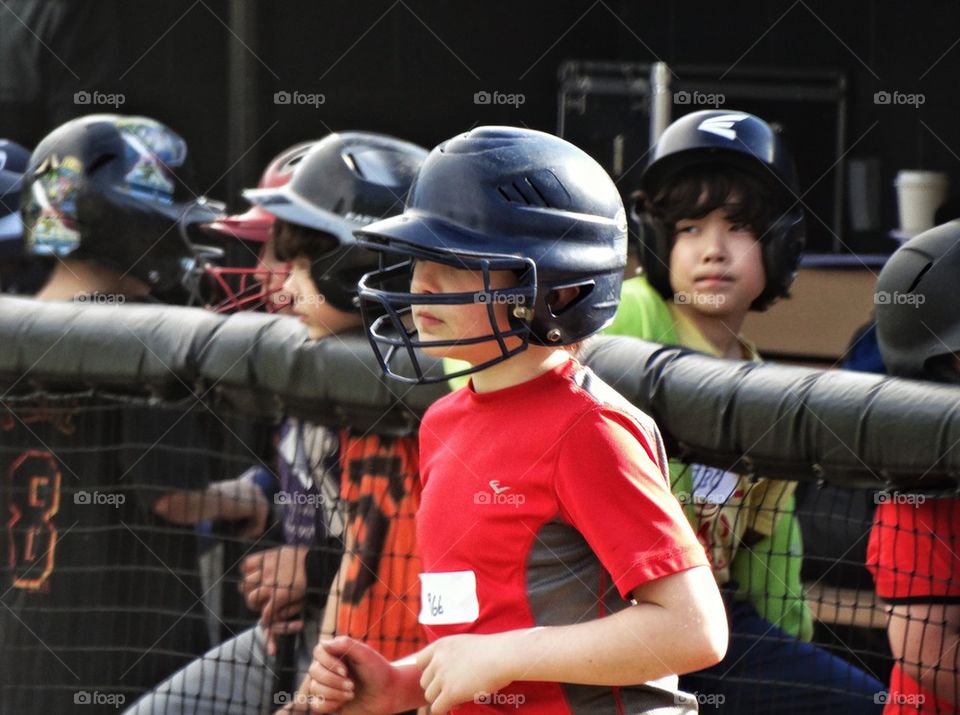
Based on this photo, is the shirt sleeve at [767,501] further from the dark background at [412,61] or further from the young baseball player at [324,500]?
the dark background at [412,61]

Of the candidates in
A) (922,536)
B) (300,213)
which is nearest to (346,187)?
(300,213)

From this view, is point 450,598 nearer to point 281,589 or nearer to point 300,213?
point 281,589

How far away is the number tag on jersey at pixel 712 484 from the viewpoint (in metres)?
2.48

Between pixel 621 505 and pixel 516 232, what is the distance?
1.29 ft

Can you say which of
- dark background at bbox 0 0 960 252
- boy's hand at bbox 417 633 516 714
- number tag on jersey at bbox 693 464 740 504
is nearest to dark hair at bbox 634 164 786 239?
number tag on jersey at bbox 693 464 740 504

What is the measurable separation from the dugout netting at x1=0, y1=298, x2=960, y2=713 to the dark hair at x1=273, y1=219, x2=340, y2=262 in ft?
1.31

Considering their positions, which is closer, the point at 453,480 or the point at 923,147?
the point at 453,480

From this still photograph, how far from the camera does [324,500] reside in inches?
114

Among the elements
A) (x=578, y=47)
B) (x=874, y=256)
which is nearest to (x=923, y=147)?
(x=874, y=256)

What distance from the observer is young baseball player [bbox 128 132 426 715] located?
107 inches

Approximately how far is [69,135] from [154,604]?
1.45 meters

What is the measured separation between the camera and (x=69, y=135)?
156 inches

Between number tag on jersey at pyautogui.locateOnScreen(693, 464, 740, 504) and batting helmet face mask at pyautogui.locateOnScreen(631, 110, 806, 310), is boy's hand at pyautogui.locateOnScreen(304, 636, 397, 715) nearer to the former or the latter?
number tag on jersey at pyautogui.locateOnScreen(693, 464, 740, 504)

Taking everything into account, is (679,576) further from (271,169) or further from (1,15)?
(1,15)
